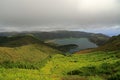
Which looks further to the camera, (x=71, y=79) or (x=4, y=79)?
(x=71, y=79)

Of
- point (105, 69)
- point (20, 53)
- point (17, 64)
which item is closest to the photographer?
point (105, 69)

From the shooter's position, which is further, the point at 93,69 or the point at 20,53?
the point at 20,53

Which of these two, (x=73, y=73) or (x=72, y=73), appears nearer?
(x=73, y=73)

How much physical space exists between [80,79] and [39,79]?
705 cm

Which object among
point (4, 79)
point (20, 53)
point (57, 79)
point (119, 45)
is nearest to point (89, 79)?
point (57, 79)

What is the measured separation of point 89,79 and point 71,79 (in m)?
2.88

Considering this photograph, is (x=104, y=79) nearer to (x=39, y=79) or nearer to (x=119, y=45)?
(x=39, y=79)

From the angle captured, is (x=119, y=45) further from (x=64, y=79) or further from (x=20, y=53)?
(x=64, y=79)

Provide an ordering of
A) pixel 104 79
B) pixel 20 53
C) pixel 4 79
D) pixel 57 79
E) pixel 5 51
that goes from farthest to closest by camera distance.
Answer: pixel 20 53, pixel 5 51, pixel 104 79, pixel 57 79, pixel 4 79

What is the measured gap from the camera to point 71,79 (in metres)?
46.6

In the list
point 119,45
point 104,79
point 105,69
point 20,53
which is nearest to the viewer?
point 104,79

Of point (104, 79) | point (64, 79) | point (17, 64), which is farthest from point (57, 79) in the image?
point (17, 64)

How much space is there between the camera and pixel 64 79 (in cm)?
4603

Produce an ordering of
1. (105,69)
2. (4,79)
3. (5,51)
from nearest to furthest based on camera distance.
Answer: (4,79) → (105,69) → (5,51)
